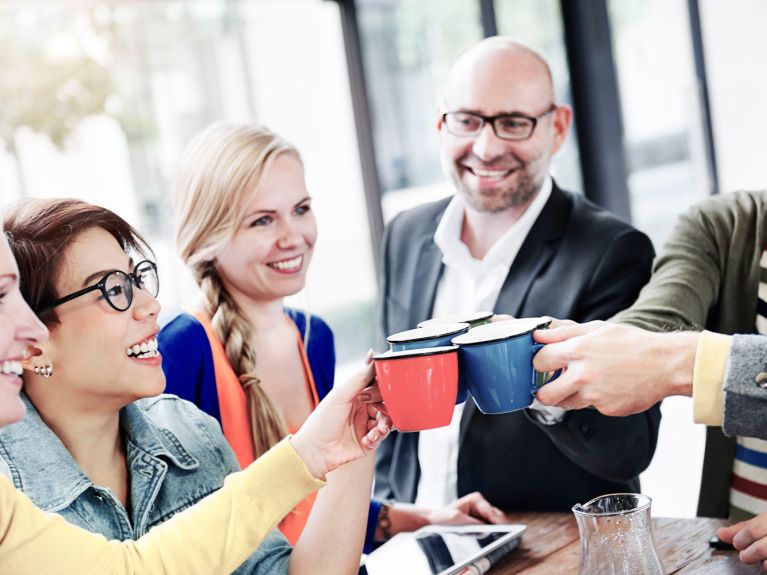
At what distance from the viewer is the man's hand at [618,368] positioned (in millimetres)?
1340

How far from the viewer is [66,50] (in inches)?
165

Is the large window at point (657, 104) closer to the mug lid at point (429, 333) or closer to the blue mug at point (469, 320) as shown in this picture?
the blue mug at point (469, 320)

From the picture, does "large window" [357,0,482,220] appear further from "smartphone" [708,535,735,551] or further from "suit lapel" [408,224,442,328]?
"smartphone" [708,535,735,551]

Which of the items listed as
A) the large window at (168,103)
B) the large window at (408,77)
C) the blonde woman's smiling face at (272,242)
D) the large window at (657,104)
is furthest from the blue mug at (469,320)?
the large window at (657,104)

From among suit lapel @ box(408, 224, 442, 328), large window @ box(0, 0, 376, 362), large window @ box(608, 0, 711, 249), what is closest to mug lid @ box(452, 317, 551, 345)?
suit lapel @ box(408, 224, 442, 328)

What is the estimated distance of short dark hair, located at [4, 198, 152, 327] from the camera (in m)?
1.44

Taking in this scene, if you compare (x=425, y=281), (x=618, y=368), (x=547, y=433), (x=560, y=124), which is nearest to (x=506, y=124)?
(x=560, y=124)

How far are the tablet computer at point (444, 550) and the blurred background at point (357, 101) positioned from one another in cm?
244

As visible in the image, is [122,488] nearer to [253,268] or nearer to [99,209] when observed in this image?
[99,209]

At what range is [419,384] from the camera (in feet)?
4.06

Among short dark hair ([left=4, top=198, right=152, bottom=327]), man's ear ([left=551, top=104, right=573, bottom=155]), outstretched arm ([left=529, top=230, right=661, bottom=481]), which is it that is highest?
man's ear ([left=551, top=104, right=573, bottom=155])

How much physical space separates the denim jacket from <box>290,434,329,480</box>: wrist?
0.75 ft

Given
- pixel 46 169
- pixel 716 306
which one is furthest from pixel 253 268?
pixel 46 169

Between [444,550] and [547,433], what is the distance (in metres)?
0.44
